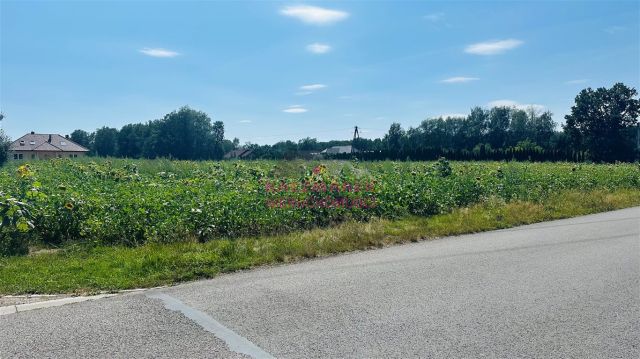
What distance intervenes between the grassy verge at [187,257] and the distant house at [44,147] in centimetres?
6509

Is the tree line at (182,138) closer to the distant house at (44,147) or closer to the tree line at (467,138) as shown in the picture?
the tree line at (467,138)

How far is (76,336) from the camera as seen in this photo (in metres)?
4.17

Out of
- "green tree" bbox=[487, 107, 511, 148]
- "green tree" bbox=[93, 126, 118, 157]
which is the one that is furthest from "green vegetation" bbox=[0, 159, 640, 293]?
"green tree" bbox=[93, 126, 118, 157]

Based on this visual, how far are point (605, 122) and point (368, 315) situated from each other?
265ft

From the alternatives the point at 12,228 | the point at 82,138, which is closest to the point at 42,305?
the point at 12,228

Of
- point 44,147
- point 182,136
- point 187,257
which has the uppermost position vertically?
point 182,136

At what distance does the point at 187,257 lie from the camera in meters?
6.98

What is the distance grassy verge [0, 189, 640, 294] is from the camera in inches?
234

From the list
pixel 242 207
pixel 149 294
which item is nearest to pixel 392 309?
pixel 149 294

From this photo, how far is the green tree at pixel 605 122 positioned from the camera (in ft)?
229

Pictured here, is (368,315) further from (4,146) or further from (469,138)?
(469,138)

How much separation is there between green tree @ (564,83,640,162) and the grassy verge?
70.2m

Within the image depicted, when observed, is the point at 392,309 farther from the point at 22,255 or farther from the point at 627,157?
the point at 627,157

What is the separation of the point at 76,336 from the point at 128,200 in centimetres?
561
